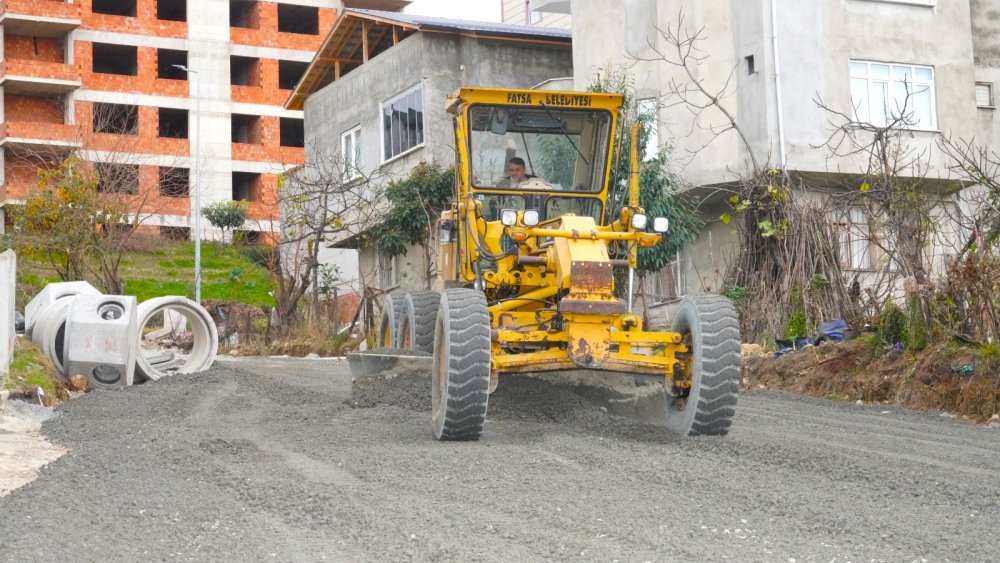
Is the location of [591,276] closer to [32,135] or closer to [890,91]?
[890,91]

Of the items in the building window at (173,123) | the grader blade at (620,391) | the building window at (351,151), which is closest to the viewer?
the grader blade at (620,391)

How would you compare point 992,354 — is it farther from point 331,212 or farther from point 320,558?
point 331,212

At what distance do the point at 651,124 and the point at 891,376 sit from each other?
36.1 feet

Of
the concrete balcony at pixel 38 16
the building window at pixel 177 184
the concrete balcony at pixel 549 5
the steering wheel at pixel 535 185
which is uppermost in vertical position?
the concrete balcony at pixel 38 16

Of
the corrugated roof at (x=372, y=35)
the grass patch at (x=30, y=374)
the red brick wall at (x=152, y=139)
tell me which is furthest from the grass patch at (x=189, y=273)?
the grass patch at (x=30, y=374)

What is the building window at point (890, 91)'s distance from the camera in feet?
83.3

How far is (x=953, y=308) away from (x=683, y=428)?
591 cm

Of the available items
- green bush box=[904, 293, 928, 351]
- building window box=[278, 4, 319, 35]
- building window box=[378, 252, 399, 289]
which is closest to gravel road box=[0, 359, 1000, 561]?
green bush box=[904, 293, 928, 351]

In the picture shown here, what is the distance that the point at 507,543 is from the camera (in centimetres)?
648

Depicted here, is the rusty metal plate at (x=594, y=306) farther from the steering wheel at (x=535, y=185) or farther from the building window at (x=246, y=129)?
the building window at (x=246, y=129)

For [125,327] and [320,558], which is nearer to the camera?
[320,558]

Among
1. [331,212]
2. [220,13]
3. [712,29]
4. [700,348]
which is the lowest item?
[700,348]

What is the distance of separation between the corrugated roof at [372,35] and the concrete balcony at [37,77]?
60.0 ft

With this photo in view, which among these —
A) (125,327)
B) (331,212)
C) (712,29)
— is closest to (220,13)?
(331,212)
